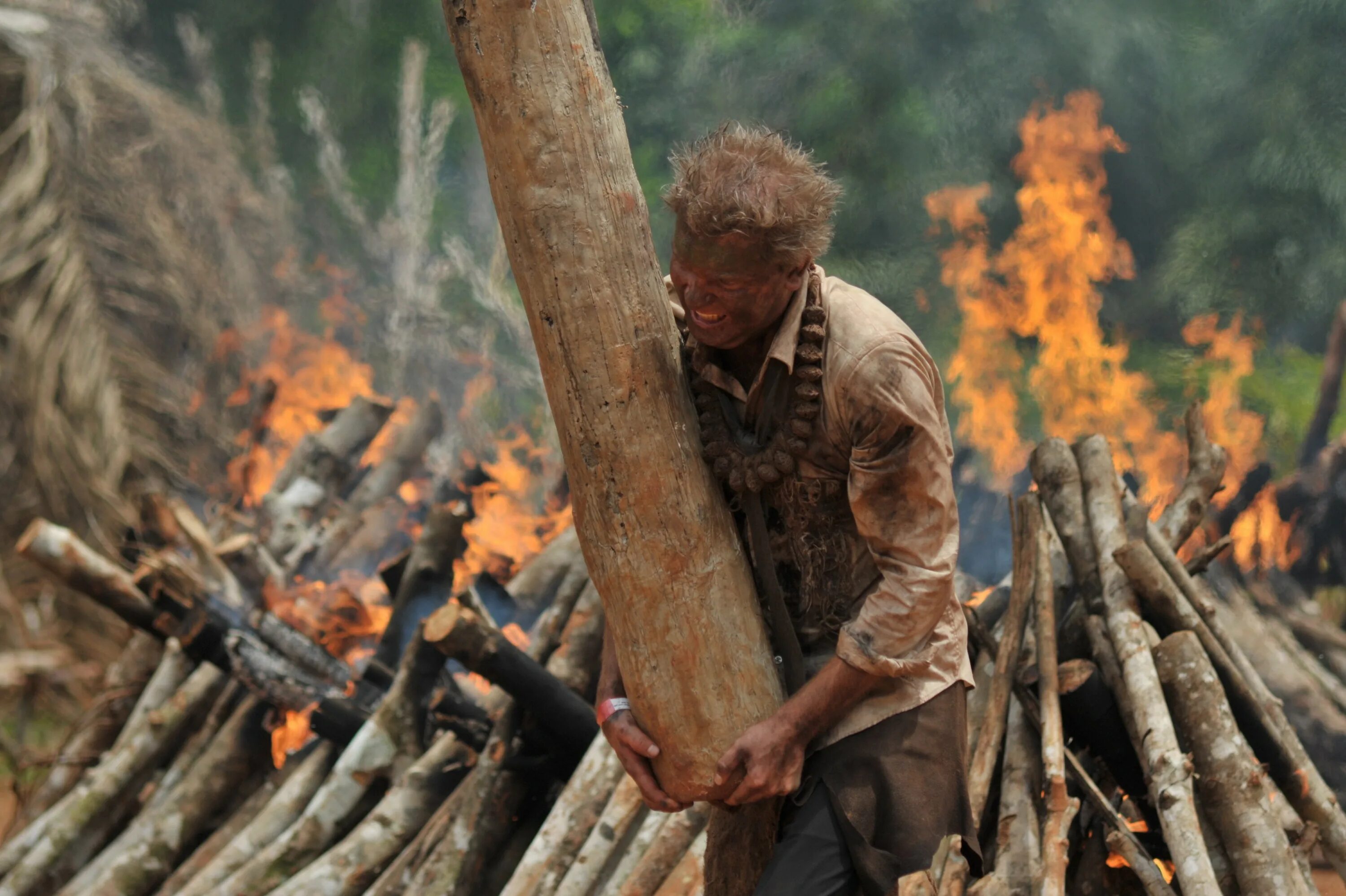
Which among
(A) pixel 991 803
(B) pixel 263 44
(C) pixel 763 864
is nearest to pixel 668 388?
(C) pixel 763 864

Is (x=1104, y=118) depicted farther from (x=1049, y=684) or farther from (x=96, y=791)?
(x=96, y=791)

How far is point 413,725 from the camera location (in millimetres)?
4488

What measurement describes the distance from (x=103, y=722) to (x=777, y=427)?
4521 millimetres

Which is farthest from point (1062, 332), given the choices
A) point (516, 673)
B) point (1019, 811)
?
point (516, 673)

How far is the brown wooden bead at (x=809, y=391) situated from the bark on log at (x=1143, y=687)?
5.77ft

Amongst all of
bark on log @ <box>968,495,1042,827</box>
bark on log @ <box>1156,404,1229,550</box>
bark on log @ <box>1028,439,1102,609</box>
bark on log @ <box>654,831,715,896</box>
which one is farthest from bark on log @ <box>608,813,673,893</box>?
bark on log @ <box>1156,404,1229,550</box>

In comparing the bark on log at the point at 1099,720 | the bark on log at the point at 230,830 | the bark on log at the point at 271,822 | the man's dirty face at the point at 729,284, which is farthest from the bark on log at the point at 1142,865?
the bark on log at the point at 230,830

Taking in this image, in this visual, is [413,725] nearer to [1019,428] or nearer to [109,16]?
[1019,428]

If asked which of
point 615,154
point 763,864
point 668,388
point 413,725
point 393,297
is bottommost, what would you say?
point 413,725

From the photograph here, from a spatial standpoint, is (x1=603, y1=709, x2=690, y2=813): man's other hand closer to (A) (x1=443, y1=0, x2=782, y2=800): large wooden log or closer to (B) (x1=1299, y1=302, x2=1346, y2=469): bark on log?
(A) (x1=443, y1=0, x2=782, y2=800): large wooden log

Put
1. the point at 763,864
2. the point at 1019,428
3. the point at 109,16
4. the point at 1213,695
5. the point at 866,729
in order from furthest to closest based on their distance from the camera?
the point at 109,16
the point at 1019,428
the point at 1213,695
the point at 763,864
the point at 866,729

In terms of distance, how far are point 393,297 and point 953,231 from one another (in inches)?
196

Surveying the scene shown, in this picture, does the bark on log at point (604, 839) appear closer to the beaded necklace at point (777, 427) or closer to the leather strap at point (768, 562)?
the leather strap at point (768, 562)

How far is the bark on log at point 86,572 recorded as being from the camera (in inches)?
193
